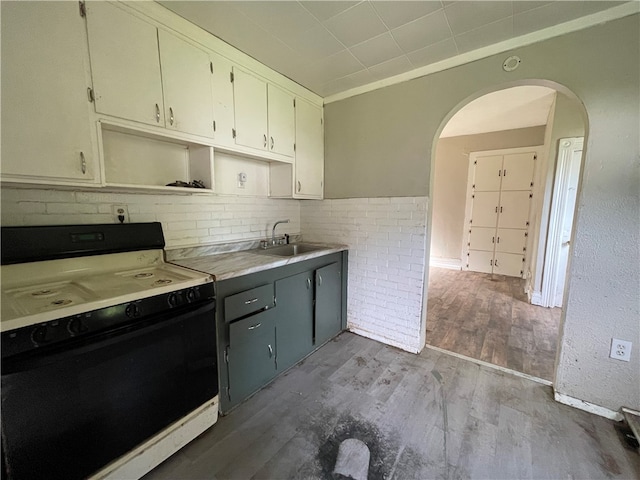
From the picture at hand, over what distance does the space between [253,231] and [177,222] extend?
0.74 metres

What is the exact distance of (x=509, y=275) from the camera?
4.80m

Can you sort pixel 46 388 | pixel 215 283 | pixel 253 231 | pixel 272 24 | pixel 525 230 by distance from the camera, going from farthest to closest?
pixel 525 230 < pixel 253 231 < pixel 272 24 < pixel 215 283 < pixel 46 388

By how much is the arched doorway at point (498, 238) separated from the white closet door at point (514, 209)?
0.10 ft

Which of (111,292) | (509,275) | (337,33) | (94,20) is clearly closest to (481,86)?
(337,33)

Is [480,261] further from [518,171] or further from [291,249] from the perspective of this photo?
[291,249]

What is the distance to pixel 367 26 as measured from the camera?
5.58 feet

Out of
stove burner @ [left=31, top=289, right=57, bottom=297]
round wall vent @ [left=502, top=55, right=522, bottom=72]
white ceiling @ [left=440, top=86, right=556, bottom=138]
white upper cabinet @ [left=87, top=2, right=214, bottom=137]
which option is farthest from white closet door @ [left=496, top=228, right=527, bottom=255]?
stove burner @ [left=31, top=289, right=57, bottom=297]

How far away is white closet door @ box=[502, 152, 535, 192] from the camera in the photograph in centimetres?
447

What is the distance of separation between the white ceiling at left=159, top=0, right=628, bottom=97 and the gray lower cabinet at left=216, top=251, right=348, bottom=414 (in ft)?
5.33

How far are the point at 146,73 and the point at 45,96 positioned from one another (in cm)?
51

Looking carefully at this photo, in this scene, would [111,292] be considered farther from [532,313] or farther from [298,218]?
[532,313]

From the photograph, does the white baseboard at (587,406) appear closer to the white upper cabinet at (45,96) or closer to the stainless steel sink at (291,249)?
the stainless steel sink at (291,249)

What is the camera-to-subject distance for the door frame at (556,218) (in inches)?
124

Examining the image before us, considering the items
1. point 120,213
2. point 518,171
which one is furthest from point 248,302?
point 518,171
